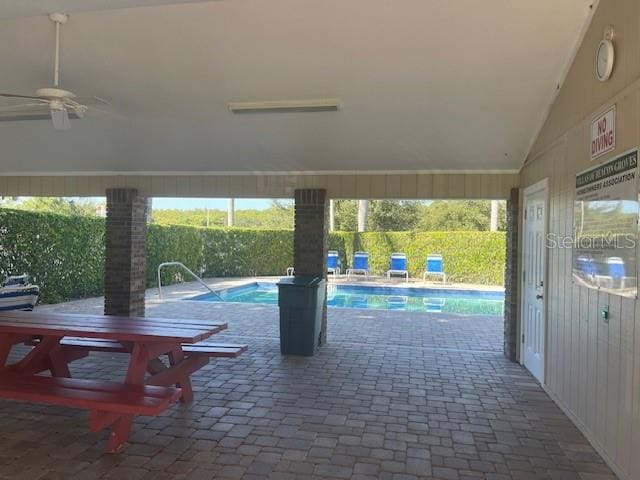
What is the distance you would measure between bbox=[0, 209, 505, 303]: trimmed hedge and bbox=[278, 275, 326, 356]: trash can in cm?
673

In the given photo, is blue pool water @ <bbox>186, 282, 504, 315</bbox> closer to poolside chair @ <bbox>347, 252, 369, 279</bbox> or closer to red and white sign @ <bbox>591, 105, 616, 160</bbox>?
poolside chair @ <bbox>347, 252, 369, 279</bbox>

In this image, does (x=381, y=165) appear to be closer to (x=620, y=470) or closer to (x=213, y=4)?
(x=213, y=4)

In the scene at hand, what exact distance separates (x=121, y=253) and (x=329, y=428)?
4758 mm

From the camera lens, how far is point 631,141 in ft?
9.82

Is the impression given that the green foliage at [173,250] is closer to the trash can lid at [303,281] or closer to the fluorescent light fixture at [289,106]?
the trash can lid at [303,281]

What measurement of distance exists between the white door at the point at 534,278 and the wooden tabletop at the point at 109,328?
3.39 metres

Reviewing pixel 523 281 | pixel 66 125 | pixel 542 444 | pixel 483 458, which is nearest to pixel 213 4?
pixel 66 125

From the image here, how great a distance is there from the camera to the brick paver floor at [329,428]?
127 inches

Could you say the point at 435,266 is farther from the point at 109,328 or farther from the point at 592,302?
the point at 109,328

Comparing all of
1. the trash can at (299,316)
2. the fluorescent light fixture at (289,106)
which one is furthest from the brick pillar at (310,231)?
the fluorescent light fixture at (289,106)

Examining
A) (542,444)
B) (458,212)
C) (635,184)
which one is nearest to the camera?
(635,184)

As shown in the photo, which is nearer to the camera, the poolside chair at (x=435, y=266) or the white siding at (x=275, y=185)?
the white siding at (x=275, y=185)

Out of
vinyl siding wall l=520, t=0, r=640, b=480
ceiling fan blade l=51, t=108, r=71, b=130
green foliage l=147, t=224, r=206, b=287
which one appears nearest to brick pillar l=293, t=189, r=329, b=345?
vinyl siding wall l=520, t=0, r=640, b=480

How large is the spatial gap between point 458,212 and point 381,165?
17971 millimetres
